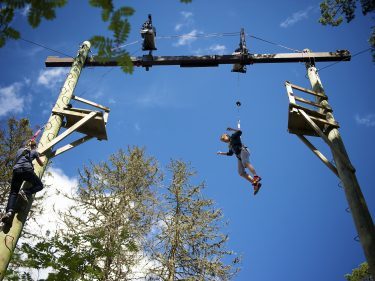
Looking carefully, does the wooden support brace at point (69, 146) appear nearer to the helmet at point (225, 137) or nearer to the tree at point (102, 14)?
the helmet at point (225, 137)

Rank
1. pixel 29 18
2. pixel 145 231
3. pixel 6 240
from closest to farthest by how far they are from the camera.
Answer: pixel 29 18 < pixel 6 240 < pixel 145 231

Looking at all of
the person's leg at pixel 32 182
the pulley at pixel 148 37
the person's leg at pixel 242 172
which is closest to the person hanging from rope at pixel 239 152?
the person's leg at pixel 242 172

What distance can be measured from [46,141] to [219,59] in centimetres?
446

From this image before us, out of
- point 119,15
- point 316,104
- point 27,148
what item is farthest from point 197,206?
point 119,15

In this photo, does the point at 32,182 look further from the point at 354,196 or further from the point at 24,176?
the point at 354,196

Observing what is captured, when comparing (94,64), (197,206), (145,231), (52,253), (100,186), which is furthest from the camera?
(197,206)

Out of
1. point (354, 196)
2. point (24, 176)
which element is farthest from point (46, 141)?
point (354, 196)

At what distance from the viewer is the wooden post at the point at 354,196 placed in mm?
4047

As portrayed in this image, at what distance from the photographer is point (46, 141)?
5.34 m

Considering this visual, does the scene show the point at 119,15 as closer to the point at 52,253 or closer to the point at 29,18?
the point at 29,18

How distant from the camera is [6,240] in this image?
4.13 metres

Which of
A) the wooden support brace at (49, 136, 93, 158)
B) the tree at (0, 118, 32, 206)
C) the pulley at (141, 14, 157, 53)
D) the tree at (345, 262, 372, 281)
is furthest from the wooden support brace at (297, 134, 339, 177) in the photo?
the tree at (345, 262, 372, 281)

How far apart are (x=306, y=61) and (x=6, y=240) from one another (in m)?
6.82

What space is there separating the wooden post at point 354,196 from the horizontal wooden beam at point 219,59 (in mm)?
1666
